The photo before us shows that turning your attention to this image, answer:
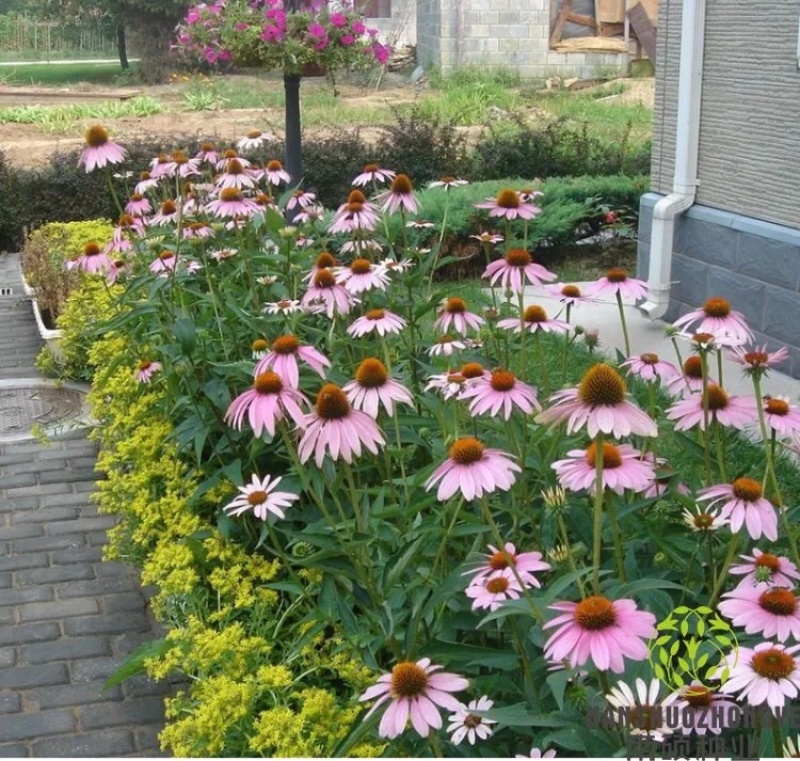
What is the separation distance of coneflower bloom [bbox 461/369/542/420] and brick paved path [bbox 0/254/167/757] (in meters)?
1.42

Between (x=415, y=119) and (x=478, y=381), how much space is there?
328 inches

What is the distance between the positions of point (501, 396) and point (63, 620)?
2078 mm

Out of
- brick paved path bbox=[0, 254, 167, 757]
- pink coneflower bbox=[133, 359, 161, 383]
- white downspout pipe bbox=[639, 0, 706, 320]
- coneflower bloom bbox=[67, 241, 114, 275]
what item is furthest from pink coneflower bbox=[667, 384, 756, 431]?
white downspout pipe bbox=[639, 0, 706, 320]

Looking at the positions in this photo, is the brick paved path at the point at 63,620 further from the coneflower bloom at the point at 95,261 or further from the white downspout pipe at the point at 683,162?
the white downspout pipe at the point at 683,162

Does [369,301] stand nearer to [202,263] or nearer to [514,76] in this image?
[202,263]

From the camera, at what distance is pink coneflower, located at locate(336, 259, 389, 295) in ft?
8.91

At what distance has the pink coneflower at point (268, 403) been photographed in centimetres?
195

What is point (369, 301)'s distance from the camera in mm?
3123

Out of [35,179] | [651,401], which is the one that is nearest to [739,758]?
[651,401]

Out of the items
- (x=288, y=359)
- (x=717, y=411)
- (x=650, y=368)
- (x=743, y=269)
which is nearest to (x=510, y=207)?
(x=650, y=368)

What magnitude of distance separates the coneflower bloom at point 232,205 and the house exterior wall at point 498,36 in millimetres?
16968

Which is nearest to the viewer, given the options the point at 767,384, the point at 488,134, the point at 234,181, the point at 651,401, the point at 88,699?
the point at 651,401

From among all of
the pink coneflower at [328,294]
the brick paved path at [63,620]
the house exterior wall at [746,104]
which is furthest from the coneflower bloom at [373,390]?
the house exterior wall at [746,104]

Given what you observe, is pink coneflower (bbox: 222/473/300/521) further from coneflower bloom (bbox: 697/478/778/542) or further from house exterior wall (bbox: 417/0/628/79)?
house exterior wall (bbox: 417/0/628/79)
